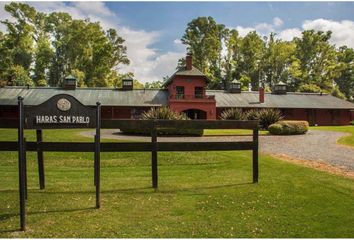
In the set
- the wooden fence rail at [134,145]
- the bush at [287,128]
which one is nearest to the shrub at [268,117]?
the bush at [287,128]

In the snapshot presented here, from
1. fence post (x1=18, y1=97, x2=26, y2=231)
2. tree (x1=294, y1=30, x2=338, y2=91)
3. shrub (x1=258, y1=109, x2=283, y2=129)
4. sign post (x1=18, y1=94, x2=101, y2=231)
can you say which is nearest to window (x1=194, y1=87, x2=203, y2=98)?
shrub (x1=258, y1=109, x2=283, y2=129)

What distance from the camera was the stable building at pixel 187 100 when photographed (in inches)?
1660

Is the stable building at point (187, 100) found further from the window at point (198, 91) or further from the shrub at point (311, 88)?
the shrub at point (311, 88)

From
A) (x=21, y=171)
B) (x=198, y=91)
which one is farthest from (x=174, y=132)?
(x=198, y=91)

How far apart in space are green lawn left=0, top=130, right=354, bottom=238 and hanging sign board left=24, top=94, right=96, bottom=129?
4.95ft

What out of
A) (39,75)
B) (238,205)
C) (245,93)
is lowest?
(238,205)

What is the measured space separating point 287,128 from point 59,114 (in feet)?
80.1

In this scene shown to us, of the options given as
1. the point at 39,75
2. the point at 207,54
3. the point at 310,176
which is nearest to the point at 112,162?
the point at 310,176

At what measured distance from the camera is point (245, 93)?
5056cm

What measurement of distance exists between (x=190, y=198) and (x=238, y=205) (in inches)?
40.1

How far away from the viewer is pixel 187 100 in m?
42.0

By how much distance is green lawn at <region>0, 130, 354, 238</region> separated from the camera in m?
5.54

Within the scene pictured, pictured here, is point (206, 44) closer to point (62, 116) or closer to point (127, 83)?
point (127, 83)

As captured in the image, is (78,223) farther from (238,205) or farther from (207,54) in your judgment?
(207,54)
